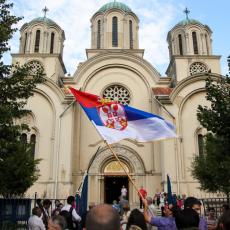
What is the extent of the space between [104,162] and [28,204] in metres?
10.4

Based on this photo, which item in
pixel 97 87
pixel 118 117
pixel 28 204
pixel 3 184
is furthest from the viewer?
pixel 97 87

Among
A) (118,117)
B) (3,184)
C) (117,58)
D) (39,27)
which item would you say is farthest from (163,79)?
(118,117)

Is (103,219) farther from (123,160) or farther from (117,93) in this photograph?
(117,93)

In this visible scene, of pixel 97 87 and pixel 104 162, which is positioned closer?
pixel 104 162

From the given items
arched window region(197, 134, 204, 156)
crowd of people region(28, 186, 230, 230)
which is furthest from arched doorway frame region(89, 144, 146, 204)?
crowd of people region(28, 186, 230, 230)

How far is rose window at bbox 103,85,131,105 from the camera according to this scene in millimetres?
25406

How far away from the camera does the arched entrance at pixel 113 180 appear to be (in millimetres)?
23156

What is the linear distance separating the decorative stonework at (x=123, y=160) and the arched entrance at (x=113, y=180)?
1.39 ft

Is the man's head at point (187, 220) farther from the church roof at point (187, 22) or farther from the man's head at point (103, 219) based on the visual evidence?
the church roof at point (187, 22)

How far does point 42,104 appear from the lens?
2395 centimetres

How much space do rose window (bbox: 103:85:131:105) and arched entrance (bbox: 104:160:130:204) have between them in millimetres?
5411

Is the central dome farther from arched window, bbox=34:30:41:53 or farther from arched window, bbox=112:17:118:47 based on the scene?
arched window, bbox=34:30:41:53

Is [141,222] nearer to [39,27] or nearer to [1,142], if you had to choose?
[1,142]

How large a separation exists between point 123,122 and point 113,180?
17.6 meters
